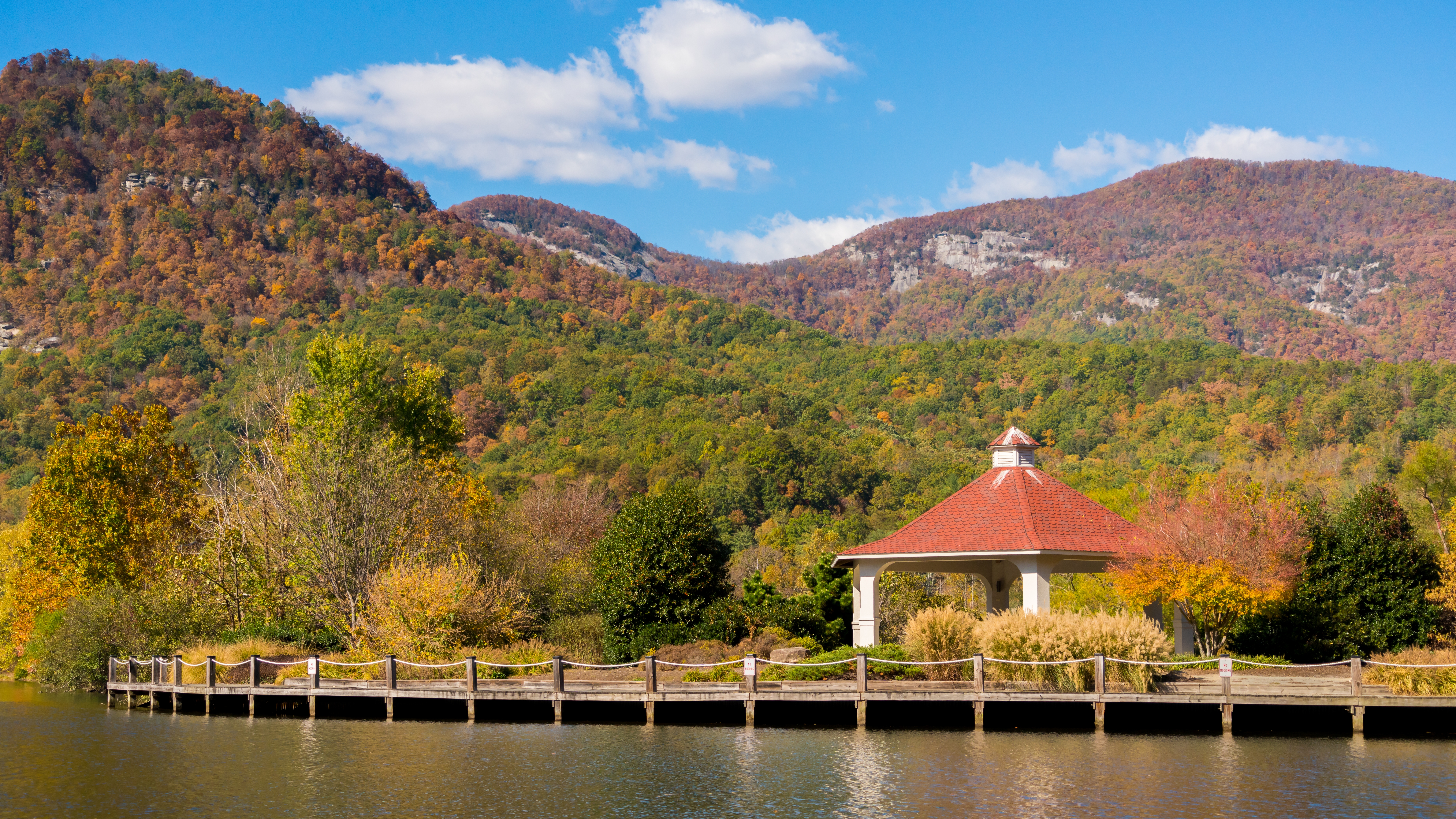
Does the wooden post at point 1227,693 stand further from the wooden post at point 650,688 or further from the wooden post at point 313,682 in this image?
the wooden post at point 313,682

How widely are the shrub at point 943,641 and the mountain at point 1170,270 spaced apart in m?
105

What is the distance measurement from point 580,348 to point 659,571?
218 feet

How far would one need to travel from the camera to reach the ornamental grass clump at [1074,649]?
69.3 ft

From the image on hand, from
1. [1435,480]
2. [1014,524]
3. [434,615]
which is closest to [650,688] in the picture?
[434,615]

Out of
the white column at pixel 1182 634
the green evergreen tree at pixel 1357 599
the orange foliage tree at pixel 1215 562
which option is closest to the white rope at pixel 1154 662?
the orange foliage tree at pixel 1215 562

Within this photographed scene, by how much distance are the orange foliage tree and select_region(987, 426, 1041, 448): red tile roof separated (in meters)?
4.20

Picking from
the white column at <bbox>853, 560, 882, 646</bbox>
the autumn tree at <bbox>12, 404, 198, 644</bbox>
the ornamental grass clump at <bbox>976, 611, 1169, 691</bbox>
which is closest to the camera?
the ornamental grass clump at <bbox>976, 611, 1169, 691</bbox>

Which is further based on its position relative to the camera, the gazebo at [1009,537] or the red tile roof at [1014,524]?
the red tile roof at [1014,524]

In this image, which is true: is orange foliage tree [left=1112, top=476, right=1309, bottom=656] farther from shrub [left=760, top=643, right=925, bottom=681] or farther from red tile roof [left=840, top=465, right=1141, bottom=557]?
shrub [left=760, top=643, right=925, bottom=681]

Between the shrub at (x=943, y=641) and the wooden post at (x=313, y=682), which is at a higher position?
the shrub at (x=943, y=641)

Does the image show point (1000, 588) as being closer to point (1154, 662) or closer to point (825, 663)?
point (825, 663)

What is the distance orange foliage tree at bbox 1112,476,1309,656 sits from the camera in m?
24.8

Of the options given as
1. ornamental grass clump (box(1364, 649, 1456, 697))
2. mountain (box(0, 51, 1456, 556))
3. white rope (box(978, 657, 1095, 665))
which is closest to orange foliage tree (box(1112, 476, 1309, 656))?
ornamental grass clump (box(1364, 649, 1456, 697))

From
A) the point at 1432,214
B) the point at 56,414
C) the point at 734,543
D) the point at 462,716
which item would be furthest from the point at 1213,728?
the point at 1432,214
